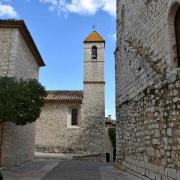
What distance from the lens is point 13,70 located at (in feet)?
39.5

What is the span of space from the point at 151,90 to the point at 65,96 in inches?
624

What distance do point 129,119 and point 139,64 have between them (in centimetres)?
226

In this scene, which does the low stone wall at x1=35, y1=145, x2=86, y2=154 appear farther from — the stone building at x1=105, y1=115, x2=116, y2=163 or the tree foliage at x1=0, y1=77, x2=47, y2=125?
the tree foliage at x1=0, y1=77, x2=47, y2=125

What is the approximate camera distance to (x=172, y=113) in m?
6.52

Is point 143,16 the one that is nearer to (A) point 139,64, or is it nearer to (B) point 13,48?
(A) point 139,64

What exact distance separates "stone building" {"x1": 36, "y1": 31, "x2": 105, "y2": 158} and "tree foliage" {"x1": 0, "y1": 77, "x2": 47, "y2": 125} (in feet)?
38.8

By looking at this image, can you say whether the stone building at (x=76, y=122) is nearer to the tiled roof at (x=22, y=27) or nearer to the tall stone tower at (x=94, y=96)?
the tall stone tower at (x=94, y=96)

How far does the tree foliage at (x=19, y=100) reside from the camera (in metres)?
9.67

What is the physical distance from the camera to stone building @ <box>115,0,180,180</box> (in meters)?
6.64

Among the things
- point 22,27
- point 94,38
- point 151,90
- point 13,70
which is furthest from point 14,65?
point 94,38

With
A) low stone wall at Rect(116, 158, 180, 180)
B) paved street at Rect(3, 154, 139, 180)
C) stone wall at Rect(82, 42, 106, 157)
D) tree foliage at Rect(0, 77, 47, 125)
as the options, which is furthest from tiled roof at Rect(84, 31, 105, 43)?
low stone wall at Rect(116, 158, 180, 180)

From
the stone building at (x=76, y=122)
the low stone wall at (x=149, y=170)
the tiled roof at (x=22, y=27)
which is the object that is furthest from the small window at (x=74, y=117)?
the low stone wall at (x=149, y=170)

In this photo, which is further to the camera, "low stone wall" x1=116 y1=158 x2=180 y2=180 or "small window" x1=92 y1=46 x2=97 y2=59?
"small window" x1=92 y1=46 x2=97 y2=59

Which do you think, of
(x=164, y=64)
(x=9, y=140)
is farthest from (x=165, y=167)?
(x=9, y=140)
